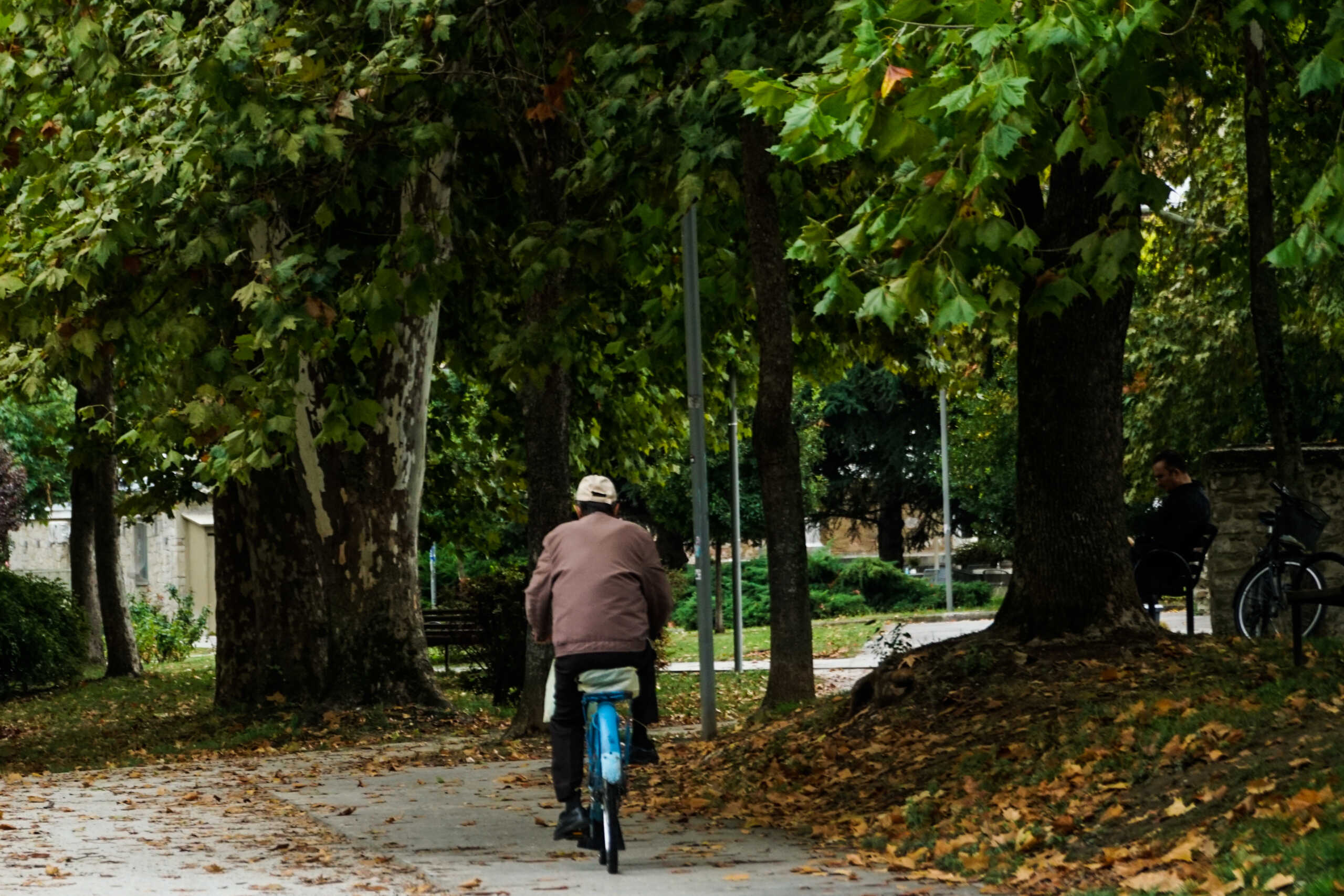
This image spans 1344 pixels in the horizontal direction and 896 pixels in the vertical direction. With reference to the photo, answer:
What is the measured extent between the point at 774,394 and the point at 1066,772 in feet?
14.1

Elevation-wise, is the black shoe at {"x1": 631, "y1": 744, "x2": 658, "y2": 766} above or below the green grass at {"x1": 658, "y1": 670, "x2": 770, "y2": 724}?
above

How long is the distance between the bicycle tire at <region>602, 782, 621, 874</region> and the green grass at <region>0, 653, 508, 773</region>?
26.0 feet

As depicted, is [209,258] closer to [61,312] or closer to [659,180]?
[61,312]

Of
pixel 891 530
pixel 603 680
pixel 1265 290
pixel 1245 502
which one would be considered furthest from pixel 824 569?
pixel 603 680

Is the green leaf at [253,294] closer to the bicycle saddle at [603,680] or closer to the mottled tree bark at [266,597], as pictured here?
the bicycle saddle at [603,680]

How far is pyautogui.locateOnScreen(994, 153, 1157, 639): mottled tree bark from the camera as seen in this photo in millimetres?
11539

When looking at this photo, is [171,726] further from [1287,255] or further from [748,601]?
[748,601]

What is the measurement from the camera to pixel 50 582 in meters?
28.2

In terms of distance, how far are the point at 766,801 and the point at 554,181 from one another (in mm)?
5250

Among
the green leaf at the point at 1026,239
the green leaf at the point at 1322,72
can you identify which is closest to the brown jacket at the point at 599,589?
the green leaf at the point at 1026,239

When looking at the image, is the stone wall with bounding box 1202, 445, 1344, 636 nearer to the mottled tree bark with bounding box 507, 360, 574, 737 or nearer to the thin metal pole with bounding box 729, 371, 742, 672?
the mottled tree bark with bounding box 507, 360, 574, 737

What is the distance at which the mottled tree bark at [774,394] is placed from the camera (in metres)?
12.8

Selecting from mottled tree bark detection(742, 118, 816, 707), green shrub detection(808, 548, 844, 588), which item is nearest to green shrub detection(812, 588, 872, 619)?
green shrub detection(808, 548, 844, 588)

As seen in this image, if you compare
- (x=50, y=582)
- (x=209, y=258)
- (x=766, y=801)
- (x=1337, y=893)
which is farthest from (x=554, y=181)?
(x=50, y=582)
